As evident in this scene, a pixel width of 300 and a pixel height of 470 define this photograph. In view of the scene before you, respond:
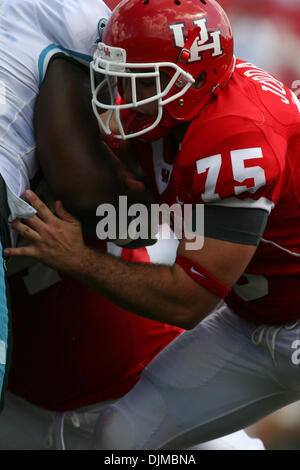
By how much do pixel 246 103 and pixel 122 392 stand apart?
949mm

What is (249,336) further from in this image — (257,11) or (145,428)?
(257,11)

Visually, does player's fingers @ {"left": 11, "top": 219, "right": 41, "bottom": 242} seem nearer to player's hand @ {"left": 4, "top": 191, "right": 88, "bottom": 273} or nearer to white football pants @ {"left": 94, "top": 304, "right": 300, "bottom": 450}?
player's hand @ {"left": 4, "top": 191, "right": 88, "bottom": 273}

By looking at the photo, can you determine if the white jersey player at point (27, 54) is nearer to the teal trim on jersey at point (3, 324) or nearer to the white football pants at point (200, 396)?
the teal trim on jersey at point (3, 324)

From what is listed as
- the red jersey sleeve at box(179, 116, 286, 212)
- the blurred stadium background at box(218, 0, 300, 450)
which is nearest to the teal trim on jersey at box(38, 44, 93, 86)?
the red jersey sleeve at box(179, 116, 286, 212)

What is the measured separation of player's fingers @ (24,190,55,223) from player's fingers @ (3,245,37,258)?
74mm

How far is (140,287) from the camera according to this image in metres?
1.81

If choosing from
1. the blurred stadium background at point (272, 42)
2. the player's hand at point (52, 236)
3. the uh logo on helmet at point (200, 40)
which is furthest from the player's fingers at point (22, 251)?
the blurred stadium background at point (272, 42)

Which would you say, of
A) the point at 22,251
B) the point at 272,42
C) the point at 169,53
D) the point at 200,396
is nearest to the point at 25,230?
the point at 22,251

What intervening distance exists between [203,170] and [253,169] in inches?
4.3

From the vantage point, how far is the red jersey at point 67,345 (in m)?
2.18

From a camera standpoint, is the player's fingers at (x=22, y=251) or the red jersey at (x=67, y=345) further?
the red jersey at (x=67, y=345)

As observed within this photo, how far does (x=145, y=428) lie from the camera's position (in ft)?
6.84

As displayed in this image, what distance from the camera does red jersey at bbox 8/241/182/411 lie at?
218 centimetres

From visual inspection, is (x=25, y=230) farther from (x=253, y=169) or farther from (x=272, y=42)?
(x=272, y=42)
